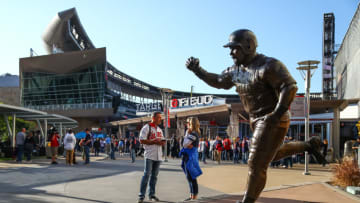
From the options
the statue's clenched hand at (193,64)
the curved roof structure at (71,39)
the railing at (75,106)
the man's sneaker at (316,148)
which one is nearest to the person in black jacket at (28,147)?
Result: the statue's clenched hand at (193,64)

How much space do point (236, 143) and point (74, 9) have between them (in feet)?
195

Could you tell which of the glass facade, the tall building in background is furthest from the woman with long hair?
the glass facade

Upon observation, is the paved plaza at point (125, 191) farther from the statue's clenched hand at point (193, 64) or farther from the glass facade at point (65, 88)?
the glass facade at point (65, 88)

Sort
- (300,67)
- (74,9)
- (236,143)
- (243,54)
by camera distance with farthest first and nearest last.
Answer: (74,9) < (236,143) < (300,67) < (243,54)

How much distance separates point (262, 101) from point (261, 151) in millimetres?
495

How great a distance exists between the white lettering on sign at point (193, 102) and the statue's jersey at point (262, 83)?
1270 inches

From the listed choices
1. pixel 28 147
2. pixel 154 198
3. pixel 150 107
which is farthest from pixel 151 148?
pixel 150 107

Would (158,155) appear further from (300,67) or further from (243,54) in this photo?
(300,67)

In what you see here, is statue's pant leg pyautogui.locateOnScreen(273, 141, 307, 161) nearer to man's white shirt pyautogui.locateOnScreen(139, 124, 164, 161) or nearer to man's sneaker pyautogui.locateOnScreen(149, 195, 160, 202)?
man's white shirt pyautogui.locateOnScreen(139, 124, 164, 161)

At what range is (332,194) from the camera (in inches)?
244

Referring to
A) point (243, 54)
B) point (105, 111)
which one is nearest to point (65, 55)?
point (105, 111)

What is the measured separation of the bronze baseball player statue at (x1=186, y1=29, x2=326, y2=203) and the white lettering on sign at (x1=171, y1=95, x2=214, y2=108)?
32202mm

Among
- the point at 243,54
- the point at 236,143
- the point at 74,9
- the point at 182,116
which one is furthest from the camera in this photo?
the point at 74,9

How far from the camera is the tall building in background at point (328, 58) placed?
140 feet
